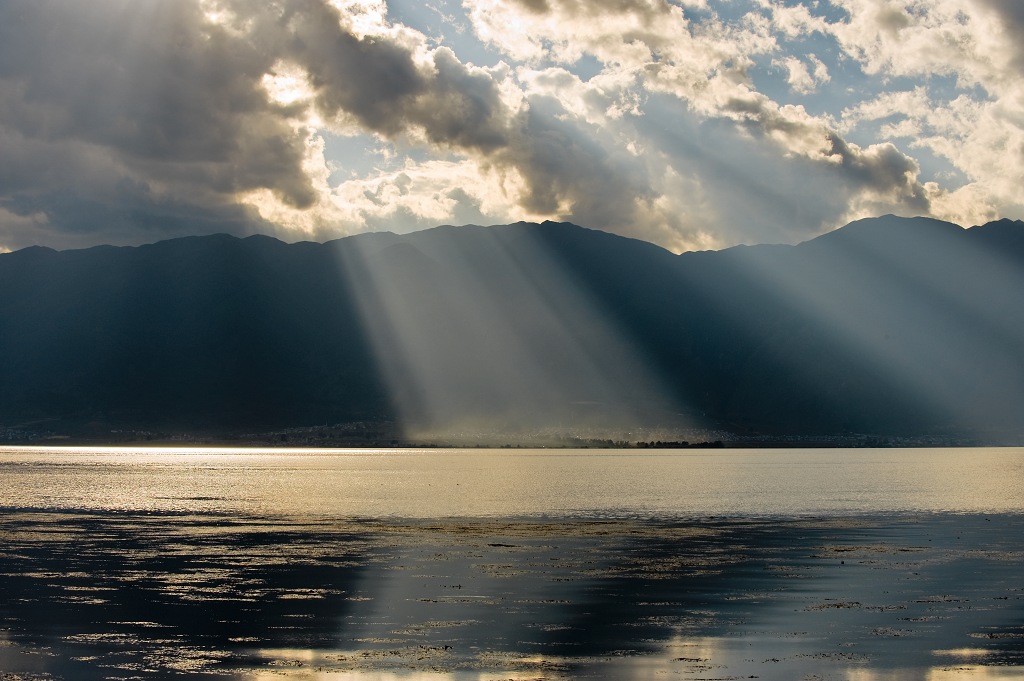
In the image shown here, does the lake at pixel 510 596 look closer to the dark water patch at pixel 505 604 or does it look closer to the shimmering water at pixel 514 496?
the dark water patch at pixel 505 604

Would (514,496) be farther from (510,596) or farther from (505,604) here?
(505,604)

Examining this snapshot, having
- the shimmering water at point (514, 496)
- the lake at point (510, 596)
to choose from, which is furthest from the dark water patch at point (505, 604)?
the shimmering water at point (514, 496)

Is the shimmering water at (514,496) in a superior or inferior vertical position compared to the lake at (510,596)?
inferior

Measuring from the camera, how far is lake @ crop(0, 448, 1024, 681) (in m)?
34.3

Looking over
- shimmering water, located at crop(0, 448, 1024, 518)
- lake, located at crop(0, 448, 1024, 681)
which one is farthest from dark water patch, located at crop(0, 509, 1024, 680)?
shimmering water, located at crop(0, 448, 1024, 518)

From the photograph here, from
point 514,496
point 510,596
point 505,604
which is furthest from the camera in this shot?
point 514,496

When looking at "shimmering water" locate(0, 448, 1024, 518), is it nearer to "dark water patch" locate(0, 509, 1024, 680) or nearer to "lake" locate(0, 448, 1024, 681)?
"lake" locate(0, 448, 1024, 681)

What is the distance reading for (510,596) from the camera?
48219mm

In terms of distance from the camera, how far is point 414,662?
1346 inches

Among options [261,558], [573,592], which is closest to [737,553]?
[573,592]

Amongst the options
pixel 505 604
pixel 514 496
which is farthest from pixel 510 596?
pixel 514 496

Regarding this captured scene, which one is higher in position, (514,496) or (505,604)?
(505,604)

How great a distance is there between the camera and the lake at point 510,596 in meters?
34.3

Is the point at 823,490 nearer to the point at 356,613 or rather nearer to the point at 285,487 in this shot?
the point at 285,487
